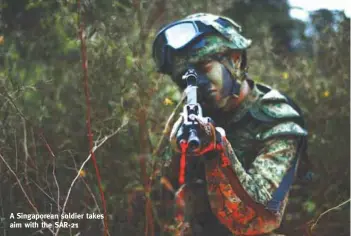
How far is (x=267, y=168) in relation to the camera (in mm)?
2971

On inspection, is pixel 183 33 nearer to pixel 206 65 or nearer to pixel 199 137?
pixel 206 65

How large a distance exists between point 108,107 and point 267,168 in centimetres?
133

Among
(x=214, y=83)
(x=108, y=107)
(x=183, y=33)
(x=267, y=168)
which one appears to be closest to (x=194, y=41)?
(x=183, y=33)

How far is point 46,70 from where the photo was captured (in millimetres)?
4695

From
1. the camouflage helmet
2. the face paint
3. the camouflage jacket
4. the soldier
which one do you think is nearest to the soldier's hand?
the camouflage jacket

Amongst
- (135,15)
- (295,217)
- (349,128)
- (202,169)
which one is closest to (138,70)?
(135,15)

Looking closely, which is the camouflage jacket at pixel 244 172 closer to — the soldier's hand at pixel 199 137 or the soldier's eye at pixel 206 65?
Result: the soldier's hand at pixel 199 137

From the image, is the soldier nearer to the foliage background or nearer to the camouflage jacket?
the camouflage jacket

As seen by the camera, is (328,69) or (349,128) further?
(328,69)

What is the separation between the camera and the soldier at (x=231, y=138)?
2.89m

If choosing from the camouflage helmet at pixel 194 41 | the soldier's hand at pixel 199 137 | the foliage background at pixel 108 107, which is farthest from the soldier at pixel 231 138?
the foliage background at pixel 108 107

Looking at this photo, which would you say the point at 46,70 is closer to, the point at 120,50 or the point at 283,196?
the point at 120,50

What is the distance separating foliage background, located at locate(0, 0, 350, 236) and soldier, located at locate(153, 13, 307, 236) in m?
0.38

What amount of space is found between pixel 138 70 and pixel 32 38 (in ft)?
2.84
